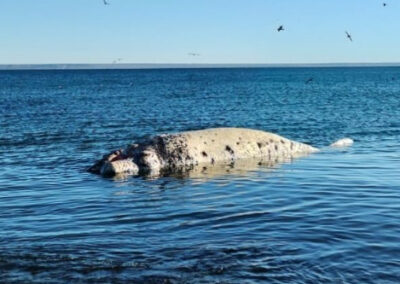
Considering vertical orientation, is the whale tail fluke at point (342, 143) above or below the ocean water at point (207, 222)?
below

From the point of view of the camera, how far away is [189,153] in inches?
821

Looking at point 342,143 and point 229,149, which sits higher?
point 229,149

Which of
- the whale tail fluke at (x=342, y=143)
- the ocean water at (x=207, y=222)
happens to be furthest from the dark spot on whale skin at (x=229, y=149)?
the whale tail fluke at (x=342, y=143)

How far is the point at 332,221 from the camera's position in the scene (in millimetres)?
12727

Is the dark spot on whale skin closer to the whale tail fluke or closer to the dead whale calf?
the dead whale calf

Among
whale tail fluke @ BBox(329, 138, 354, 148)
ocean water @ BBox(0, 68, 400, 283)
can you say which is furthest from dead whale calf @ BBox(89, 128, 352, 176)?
whale tail fluke @ BBox(329, 138, 354, 148)

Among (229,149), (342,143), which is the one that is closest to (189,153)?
(229,149)

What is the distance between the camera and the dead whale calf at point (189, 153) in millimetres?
20062

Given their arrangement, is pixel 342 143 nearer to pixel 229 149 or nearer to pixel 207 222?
pixel 229 149

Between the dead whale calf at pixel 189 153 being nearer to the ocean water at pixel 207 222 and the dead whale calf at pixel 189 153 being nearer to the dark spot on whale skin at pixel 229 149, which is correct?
the dark spot on whale skin at pixel 229 149

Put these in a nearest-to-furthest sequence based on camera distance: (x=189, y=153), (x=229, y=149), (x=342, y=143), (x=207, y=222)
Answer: (x=207, y=222)
(x=189, y=153)
(x=229, y=149)
(x=342, y=143)

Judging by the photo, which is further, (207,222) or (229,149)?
(229,149)

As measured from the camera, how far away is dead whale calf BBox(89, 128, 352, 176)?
20062 millimetres

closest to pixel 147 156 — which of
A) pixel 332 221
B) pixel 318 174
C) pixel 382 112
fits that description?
pixel 318 174
